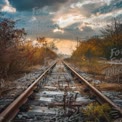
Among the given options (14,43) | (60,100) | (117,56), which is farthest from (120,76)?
(117,56)

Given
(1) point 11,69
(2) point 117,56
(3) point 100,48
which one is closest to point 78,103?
(1) point 11,69

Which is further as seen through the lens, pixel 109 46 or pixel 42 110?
pixel 109 46

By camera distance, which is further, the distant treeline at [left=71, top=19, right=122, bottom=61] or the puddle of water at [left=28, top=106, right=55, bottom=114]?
the distant treeline at [left=71, top=19, right=122, bottom=61]

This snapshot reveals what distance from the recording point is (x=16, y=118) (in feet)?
19.5

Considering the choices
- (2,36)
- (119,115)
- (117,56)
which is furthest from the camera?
(117,56)

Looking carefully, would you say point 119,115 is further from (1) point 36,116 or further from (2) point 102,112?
(1) point 36,116

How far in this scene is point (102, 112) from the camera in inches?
235

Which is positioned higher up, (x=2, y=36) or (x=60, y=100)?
(x=2, y=36)

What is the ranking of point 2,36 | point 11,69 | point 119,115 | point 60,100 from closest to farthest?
point 119,115, point 60,100, point 2,36, point 11,69

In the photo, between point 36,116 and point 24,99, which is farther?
point 24,99

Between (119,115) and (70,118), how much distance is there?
92cm

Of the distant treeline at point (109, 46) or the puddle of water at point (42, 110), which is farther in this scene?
the distant treeline at point (109, 46)

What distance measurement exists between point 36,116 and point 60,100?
2.12 metres

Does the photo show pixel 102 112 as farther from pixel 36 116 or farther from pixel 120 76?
pixel 120 76
